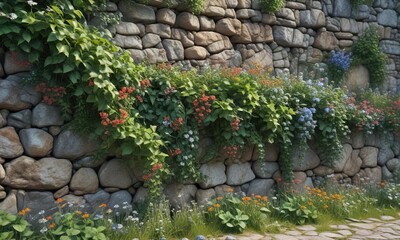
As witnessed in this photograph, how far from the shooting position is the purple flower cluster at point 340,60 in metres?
7.50

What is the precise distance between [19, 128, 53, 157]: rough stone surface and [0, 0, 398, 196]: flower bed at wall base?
0.33 m

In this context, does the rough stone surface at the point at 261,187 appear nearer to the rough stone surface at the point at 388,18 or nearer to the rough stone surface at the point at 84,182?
the rough stone surface at the point at 84,182

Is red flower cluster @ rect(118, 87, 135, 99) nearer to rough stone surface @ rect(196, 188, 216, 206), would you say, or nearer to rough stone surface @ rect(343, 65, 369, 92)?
rough stone surface @ rect(196, 188, 216, 206)

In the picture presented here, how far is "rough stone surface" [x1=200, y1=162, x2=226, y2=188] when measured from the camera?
515cm

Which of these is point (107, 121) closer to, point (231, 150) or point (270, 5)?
point (231, 150)

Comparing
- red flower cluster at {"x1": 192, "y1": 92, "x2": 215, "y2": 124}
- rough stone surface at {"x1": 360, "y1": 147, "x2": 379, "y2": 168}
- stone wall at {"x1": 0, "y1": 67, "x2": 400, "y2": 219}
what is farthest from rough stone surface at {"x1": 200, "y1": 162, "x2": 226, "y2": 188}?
rough stone surface at {"x1": 360, "y1": 147, "x2": 379, "y2": 168}

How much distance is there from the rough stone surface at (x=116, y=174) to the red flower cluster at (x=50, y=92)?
0.87 m

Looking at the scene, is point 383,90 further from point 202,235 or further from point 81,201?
point 81,201

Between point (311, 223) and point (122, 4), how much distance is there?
354cm

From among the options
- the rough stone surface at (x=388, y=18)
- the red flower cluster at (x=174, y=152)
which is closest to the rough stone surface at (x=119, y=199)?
the red flower cluster at (x=174, y=152)

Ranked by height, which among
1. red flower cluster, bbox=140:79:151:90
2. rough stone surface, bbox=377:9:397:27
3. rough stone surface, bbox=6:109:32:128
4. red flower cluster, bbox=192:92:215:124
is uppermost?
rough stone surface, bbox=377:9:397:27

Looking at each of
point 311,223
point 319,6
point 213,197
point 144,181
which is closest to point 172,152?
point 144,181

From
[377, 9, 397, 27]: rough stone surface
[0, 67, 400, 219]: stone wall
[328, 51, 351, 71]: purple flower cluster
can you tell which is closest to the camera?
[0, 67, 400, 219]: stone wall

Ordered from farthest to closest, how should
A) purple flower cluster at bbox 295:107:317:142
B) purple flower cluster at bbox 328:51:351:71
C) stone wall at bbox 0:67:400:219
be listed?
purple flower cluster at bbox 328:51:351:71 < purple flower cluster at bbox 295:107:317:142 < stone wall at bbox 0:67:400:219
